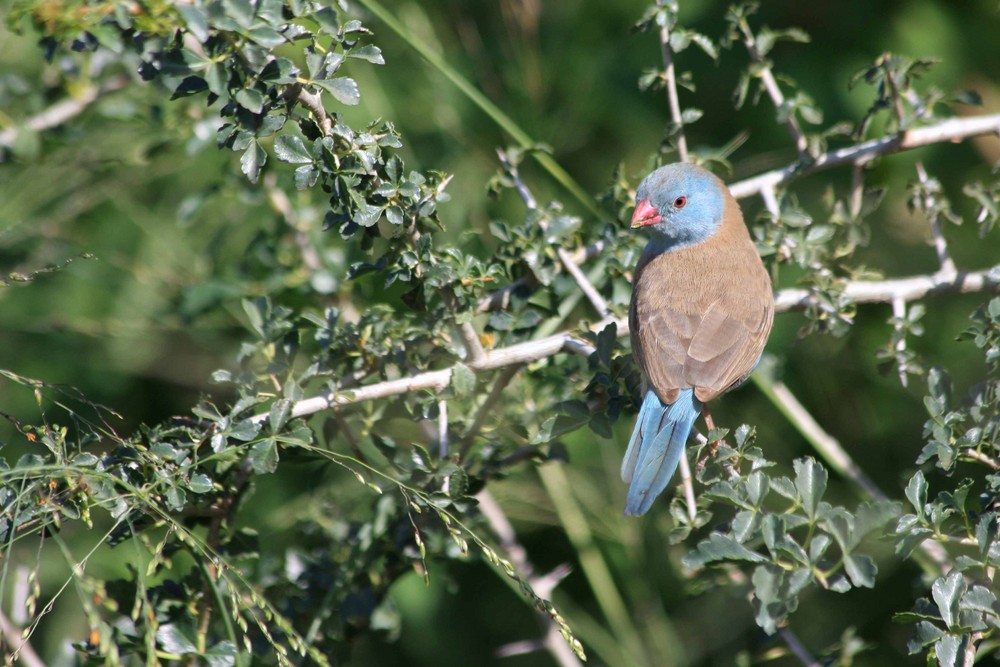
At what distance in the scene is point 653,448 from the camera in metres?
2.57

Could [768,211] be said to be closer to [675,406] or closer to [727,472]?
[675,406]

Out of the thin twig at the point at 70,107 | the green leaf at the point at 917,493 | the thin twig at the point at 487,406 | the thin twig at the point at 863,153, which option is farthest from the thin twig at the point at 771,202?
the thin twig at the point at 70,107

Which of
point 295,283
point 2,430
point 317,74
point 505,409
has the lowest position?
point 2,430

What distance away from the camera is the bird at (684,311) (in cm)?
260

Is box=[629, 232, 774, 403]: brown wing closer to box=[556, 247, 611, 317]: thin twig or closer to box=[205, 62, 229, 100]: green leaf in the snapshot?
box=[556, 247, 611, 317]: thin twig

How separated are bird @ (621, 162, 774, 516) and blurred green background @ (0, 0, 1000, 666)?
40 centimetres

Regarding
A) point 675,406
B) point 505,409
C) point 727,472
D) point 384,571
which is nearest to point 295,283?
point 505,409

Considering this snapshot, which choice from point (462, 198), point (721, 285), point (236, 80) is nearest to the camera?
point (236, 80)

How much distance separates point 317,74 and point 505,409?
1.29m

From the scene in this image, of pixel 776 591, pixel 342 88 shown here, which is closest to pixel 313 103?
pixel 342 88

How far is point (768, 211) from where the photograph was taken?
2842 mm

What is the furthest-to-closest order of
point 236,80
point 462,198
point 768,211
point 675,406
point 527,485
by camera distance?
point 462,198
point 527,485
point 768,211
point 675,406
point 236,80

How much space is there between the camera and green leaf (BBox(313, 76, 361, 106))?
1953 mm

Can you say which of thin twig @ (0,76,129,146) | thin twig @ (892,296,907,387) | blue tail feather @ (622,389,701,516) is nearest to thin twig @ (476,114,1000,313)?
thin twig @ (892,296,907,387)
